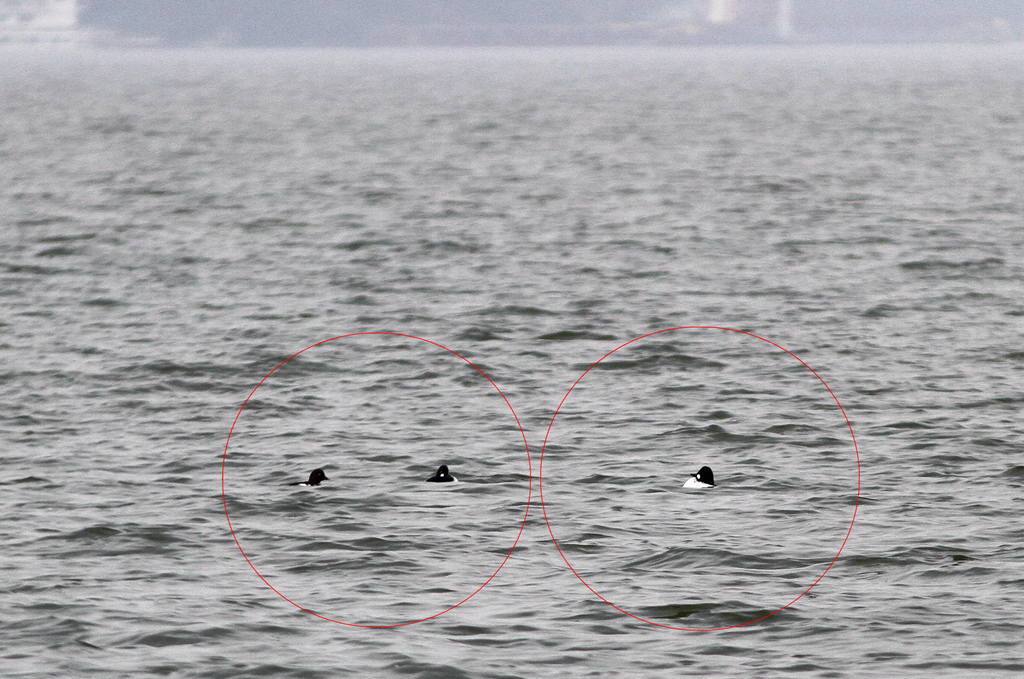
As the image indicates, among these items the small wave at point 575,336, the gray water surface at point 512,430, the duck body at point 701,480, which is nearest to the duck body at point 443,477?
the gray water surface at point 512,430

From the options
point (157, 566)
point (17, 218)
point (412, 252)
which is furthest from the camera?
point (17, 218)

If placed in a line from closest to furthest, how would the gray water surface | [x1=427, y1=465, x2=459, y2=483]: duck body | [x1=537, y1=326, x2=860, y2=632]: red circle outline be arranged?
the gray water surface → [x1=537, y1=326, x2=860, y2=632]: red circle outline → [x1=427, y1=465, x2=459, y2=483]: duck body

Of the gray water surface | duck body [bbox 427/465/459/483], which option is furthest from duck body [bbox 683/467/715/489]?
duck body [bbox 427/465/459/483]

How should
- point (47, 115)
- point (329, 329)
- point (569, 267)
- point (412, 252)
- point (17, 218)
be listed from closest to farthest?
point (329, 329) < point (569, 267) < point (412, 252) < point (17, 218) < point (47, 115)

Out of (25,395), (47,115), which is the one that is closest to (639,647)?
(25,395)

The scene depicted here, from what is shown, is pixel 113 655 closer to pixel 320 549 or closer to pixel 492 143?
pixel 320 549

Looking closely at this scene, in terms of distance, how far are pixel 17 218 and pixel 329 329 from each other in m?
23.4

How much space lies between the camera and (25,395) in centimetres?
3053

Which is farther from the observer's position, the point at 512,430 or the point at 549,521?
the point at 512,430

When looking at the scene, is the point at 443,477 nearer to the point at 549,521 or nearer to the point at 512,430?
the point at 512,430

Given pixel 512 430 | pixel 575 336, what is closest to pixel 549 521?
pixel 512 430

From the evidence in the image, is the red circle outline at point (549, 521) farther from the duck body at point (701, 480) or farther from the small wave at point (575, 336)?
the duck body at point (701, 480)

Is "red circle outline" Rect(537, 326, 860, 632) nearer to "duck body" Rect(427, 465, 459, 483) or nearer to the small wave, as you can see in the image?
the small wave

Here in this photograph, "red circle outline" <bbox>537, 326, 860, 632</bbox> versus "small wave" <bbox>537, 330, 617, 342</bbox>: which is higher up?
"small wave" <bbox>537, 330, 617, 342</bbox>
